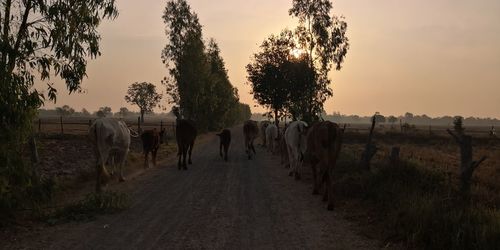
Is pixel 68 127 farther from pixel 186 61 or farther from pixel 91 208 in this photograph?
pixel 91 208

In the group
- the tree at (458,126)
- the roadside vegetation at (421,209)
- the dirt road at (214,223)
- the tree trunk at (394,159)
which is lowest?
the dirt road at (214,223)

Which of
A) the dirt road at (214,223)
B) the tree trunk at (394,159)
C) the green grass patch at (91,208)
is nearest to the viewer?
the dirt road at (214,223)

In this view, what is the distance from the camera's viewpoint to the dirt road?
22.1 feet

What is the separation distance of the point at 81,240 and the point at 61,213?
6.22 feet

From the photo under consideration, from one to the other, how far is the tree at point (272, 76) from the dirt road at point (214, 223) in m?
21.3

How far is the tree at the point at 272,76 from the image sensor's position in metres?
33.6

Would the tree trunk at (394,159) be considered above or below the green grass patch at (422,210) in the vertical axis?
above

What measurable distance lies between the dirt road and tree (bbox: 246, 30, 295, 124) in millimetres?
21303

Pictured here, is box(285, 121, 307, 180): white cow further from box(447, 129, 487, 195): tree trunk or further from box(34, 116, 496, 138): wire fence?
box(34, 116, 496, 138): wire fence

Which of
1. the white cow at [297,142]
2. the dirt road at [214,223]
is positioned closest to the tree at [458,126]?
the white cow at [297,142]

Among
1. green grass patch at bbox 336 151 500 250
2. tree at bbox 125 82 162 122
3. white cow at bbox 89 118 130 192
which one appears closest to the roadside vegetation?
green grass patch at bbox 336 151 500 250

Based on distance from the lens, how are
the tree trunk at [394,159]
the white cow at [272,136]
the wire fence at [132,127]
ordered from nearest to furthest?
the tree trunk at [394,159]
the white cow at [272,136]
the wire fence at [132,127]

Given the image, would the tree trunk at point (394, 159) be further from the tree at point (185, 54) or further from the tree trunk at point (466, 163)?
the tree at point (185, 54)

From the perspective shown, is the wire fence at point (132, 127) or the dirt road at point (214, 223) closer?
the dirt road at point (214, 223)
